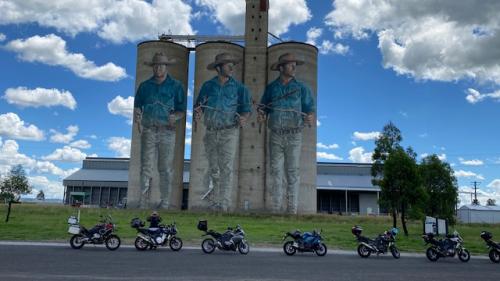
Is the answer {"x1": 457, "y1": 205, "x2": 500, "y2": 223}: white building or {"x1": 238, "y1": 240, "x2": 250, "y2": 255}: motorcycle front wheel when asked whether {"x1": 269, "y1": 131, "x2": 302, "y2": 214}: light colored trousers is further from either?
{"x1": 238, "y1": 240, "x2": 250, "y2": 255}: motorcycle front wheel

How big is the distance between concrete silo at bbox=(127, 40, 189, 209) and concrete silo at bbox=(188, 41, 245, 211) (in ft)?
8.67

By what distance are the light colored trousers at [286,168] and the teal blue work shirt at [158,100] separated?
1532 centimetres

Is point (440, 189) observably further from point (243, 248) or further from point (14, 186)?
point (14, 186)

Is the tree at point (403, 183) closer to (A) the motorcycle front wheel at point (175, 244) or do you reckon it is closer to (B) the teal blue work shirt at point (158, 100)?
(A) the motorcycle front wheel at point (175, 244)

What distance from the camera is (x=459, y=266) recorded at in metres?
19.7

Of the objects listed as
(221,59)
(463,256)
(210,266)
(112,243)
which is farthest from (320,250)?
(221,59)

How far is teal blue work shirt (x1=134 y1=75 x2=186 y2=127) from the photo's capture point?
66.7 meters

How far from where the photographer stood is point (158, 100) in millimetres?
66812

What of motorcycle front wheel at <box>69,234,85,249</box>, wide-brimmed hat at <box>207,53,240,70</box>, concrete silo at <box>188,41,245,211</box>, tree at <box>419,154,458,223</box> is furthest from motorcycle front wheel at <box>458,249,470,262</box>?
wide-brimmed hat at <box>207,53,240,70</box>

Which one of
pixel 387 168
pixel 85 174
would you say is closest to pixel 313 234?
pixel 387 168

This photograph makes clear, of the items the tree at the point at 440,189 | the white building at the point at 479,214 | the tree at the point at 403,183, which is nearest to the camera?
the tree at the point at 403,183

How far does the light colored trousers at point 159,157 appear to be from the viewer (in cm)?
6581

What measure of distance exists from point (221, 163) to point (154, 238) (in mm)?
42946

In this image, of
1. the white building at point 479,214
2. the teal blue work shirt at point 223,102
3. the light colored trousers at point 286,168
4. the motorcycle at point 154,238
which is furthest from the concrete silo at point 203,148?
the white building at point 479,214
